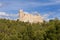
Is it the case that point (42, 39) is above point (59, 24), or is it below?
below

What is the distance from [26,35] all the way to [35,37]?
176cm

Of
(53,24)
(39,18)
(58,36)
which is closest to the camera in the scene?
(58,36)

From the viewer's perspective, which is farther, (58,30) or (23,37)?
(23,37)

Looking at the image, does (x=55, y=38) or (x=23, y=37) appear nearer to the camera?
(x=55, y=38)

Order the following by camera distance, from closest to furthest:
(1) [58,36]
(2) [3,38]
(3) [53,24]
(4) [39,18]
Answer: (1) [58,36] → (3) [53,24] → (2) [3,38] → (4) [39,18]

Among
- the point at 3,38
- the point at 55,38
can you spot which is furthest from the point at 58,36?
the point at 3,38

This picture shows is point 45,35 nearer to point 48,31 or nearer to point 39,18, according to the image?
point 48,31

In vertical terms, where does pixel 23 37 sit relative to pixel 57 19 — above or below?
below

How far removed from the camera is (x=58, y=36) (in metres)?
39.2

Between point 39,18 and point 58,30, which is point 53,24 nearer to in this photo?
point 58,30

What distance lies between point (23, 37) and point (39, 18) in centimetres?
9304

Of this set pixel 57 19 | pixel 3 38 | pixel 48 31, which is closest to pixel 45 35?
pixel 48 31

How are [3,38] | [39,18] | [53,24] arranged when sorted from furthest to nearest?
[39,18] → [3,38] → [53,24]

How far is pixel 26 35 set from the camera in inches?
1724
